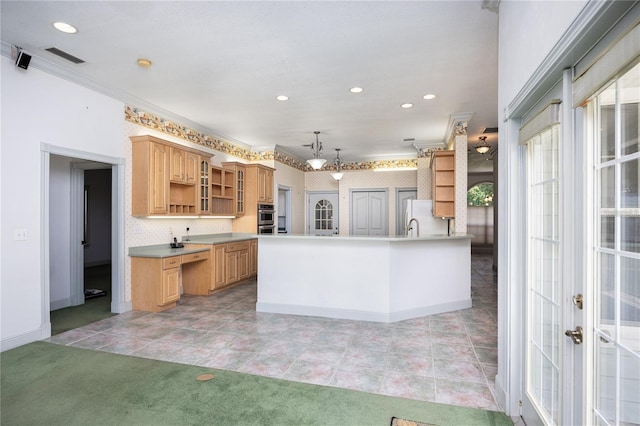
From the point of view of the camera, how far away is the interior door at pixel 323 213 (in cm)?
962

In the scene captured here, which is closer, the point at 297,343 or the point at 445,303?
the point at 297,343

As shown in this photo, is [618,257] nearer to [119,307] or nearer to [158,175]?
[158,175]

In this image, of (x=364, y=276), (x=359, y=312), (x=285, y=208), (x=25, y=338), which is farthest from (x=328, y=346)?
(x=285, y=208)

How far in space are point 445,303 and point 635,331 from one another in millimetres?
3745

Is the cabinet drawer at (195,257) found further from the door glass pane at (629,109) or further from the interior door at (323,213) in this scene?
the door glass pane at (629,109)

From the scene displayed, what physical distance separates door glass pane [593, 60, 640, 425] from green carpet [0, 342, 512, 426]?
121 centimetres

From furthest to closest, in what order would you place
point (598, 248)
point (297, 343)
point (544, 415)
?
point (297, 343)
point (544, 415)
point (598, 248)

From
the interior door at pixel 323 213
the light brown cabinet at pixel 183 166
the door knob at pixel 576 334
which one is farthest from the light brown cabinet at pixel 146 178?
the interior door at pixel 323 213

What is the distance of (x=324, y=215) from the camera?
971cm

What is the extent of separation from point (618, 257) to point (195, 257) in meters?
5.07

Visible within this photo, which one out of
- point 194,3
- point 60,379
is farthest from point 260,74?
point 60,379

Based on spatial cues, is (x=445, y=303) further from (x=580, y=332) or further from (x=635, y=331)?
(x=635, y=331)

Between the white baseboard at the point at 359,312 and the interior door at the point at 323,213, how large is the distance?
508cm

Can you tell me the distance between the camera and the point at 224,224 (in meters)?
6.91
